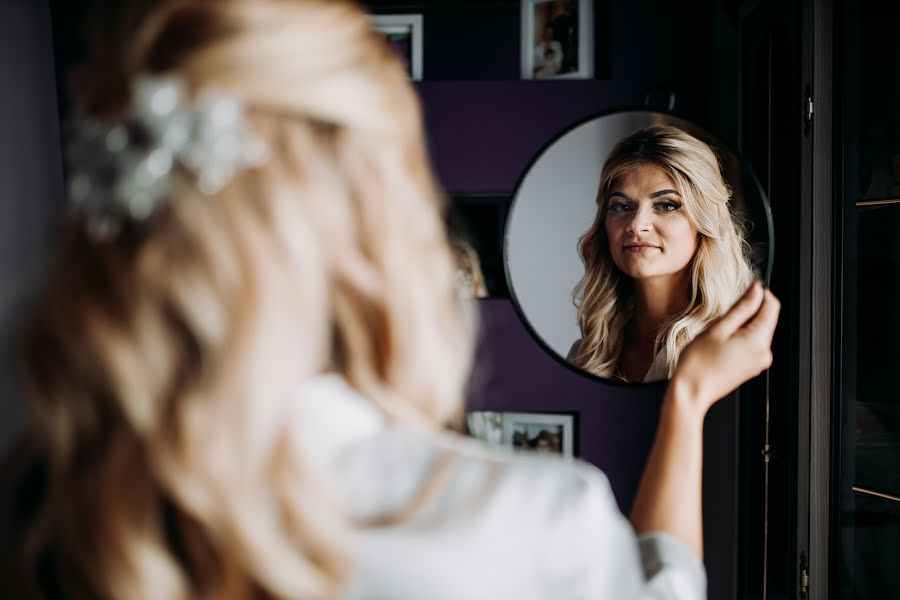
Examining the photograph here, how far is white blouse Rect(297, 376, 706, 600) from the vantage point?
0.38m

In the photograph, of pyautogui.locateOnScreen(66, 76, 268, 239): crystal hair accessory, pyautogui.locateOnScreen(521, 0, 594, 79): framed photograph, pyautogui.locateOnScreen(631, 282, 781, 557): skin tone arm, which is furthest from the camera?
pyautogui.locateOnScreen(521, 0, 594, 79): framed photograph

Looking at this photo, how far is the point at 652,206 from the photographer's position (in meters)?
0.96

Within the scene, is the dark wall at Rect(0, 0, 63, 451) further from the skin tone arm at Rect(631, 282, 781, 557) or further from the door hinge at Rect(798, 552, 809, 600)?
the door hinge at Rect(798, 552, 809, 600)

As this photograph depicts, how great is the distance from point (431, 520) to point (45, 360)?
241mm

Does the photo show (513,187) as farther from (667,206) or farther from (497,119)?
(667,206)

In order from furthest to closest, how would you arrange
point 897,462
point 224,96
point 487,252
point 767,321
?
point 487,252 → point 897,462 → point 767,321 → point 224,96

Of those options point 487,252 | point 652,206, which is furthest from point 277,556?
point 487,252

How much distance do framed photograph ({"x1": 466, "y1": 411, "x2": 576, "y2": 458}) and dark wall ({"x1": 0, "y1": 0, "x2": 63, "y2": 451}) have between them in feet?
2.69

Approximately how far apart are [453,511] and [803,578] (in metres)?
0.92

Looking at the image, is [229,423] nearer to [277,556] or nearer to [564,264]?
[277,556]

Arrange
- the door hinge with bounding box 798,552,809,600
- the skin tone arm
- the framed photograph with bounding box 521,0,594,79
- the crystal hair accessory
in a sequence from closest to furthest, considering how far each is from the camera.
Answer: the crystal hair accessory
the skin tone arm
the door hinge with bounding box 798,552,809,600
the framed photograph with bounding box 521,0,594,79

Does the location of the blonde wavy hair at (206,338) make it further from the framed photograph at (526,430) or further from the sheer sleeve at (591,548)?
the framed photograph at (526,430)

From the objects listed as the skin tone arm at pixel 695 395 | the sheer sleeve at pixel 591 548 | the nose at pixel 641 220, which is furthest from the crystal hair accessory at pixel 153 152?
the nose at pixel 641 220

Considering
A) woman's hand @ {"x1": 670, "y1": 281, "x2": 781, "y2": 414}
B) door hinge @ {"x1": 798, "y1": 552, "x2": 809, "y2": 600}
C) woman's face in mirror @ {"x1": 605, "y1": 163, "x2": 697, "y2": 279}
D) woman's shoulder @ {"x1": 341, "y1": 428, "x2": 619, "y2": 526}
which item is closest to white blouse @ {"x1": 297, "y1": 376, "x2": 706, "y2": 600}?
woman's shoulder @ {"x1": 341, "y1": 428, "x2": 619, "y2": 526}
